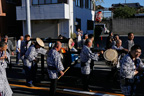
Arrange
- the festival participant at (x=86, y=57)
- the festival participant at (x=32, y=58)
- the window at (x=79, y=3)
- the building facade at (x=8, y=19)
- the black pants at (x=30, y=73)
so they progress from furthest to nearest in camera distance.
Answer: the window at (x=79, y=3)
the building facade at (x=8, y=19)
the black pants at (x=30, y=73)
the festival participant at (x=32, y=58)
the festival participant at (x=86, y=57)

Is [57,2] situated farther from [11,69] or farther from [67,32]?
[11,69]

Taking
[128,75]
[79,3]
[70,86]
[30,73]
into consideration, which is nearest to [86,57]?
[70,86]

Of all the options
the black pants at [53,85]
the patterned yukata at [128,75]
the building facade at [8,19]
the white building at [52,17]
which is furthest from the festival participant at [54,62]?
the building facade at [8,19]

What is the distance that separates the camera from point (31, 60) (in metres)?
5.86

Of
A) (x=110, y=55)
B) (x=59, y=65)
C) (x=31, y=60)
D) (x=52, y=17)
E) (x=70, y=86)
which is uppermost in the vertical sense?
(x=52, y=17)

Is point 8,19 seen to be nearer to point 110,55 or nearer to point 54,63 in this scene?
point 54,63

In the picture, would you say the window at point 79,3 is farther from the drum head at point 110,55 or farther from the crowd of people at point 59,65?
the drum head at point 110,55

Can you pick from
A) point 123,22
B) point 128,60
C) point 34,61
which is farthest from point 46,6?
point 123,22

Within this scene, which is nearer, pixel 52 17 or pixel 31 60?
pixel 31 60

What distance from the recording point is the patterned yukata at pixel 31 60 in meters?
5.76

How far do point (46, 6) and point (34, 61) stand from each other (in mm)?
11962

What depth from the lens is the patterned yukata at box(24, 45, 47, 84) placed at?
5.76 metres

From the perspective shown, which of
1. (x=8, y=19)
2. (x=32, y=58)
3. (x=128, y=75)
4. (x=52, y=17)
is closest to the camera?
(x=128, y=75)

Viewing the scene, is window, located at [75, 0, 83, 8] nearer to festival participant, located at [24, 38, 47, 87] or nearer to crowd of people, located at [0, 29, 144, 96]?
crowd of people, located at [0, 29, 144, 96]
